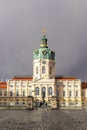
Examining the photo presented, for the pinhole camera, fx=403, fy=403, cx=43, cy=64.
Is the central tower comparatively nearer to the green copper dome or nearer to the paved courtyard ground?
the green copper dome

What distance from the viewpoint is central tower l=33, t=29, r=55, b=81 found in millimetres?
170125

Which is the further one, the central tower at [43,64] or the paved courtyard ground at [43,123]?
the central tower at [43,64]

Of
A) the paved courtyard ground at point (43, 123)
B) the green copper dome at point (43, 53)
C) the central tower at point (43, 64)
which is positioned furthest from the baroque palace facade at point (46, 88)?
the paved courtyard ground at point (43, 123)

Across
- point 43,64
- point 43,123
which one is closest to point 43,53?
point 43,64

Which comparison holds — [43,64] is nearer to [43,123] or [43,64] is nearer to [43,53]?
[43,53]

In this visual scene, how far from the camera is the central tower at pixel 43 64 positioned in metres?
170

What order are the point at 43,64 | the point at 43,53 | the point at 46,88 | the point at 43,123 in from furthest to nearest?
1. the point at 43,53
2. the point at 43,64
3. the point at 46,88
4. the point at 43,123

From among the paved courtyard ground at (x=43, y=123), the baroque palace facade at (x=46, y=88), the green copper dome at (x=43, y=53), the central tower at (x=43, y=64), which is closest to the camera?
the paved courtyard ground at (x=43, y=123)

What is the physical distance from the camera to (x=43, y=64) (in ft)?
565

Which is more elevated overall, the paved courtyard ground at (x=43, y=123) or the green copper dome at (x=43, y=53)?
the green copper dome at (x=43, y=53)

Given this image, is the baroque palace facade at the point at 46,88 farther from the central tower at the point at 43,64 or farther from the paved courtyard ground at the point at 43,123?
the paved courtyard ground at the point at 43,123

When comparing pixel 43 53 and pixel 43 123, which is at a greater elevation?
pixel 43 53

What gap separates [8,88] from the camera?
547 feet

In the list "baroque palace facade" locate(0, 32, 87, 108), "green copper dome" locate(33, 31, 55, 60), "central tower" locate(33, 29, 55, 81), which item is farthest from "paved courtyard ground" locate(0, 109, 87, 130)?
"green copper dome" locate(33, 31, 55, 60)
